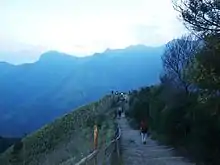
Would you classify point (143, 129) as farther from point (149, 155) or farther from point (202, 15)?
point (202, 15)

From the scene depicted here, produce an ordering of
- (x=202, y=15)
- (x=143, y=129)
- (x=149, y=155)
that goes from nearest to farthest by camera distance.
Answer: (x=202, y=15), (x=149, y=155), (x=143, y=129)

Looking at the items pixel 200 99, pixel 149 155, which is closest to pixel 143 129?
pixel 149 155

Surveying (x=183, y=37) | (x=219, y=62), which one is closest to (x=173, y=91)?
(x=219, y=62)

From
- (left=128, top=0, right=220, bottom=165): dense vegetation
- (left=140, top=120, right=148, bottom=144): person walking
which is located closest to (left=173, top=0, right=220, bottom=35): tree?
(left=128, top=0, right=220, bottom=165): dense vegetation

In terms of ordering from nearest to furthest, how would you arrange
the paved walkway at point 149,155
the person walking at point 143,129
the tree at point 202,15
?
the tree at point 202,15 → the paved walkway at point 149,155 → the person walking at point 143,129

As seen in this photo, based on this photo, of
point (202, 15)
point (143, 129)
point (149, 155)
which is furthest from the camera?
point (143, 129)

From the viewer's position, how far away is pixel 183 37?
167ft

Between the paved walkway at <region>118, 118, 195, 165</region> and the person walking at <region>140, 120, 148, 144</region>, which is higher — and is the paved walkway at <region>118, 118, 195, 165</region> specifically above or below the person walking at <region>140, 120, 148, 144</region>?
below

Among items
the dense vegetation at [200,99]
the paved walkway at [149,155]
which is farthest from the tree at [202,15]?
the paved walkway at [149,155]

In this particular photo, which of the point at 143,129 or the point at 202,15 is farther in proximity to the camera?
the point at 143,129

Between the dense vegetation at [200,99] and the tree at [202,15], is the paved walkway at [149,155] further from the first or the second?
the tree at [202,15]

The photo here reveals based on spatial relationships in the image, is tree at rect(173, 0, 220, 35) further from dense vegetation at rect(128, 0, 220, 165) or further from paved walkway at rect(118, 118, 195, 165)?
paved walkway at rect(118, 118, 195, 165)

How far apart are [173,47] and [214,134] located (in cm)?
3341

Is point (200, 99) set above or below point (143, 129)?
above
